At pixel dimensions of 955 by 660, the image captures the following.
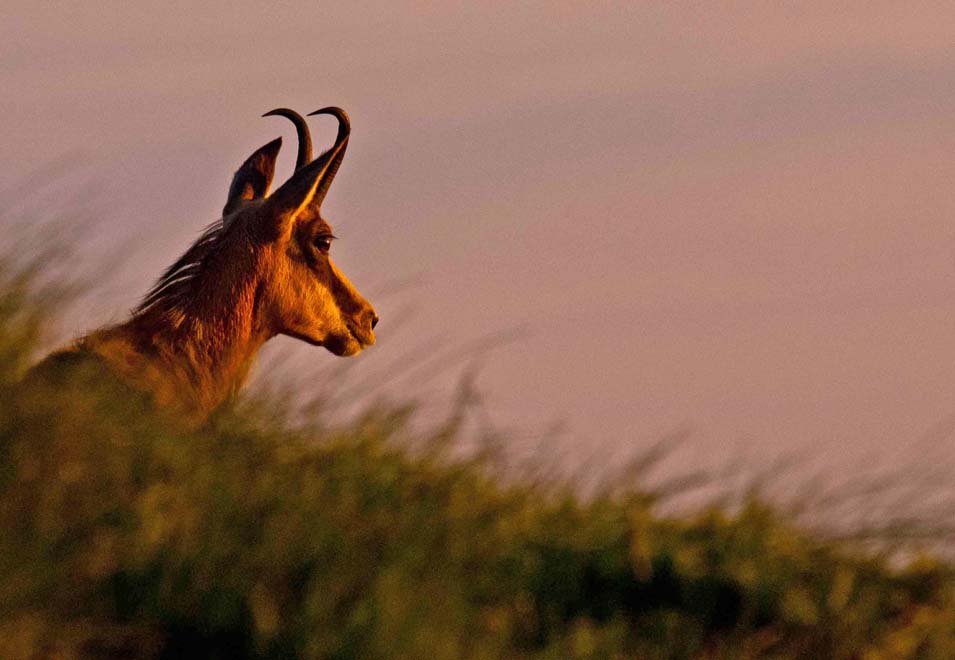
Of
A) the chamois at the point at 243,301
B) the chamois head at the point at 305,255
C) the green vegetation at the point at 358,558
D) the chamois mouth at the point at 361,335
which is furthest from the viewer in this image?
the chamois mouth at the point at 361,335

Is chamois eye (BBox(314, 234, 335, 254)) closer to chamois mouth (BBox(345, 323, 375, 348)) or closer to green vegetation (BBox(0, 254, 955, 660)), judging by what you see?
chamois mouth (BBox(345, 323, 375, 348))

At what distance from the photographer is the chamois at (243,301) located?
334 inches

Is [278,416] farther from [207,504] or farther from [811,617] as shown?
[811,617]

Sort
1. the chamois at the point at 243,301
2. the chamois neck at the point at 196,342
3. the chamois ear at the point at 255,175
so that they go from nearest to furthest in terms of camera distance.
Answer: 1. the chamois neck at the point at 196,342
2. the chamois at the point at 243,301
3. the chamois ear at the point at 255,175

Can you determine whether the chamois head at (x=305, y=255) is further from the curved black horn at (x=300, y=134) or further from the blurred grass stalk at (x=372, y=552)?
the blurred grass stalk at (x=372, y=552)

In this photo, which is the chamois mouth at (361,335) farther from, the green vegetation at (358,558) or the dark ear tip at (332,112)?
the green vegetation at (358,558)

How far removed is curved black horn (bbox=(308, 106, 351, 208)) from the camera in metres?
9.38

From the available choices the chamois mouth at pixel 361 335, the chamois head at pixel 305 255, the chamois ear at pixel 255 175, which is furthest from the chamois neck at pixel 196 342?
the chamois ear at pixel 255 175

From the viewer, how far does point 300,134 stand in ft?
32.8

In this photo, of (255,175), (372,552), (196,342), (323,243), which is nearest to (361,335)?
(323,243)

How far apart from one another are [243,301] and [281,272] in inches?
15.3

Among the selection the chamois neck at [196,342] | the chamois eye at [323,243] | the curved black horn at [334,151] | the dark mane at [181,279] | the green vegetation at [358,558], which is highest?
the curved black horn at [334,151]

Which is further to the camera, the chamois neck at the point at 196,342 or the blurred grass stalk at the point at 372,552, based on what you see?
the chamois neck at the point at 196,342

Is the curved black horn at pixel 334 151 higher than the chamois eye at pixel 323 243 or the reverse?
higher
